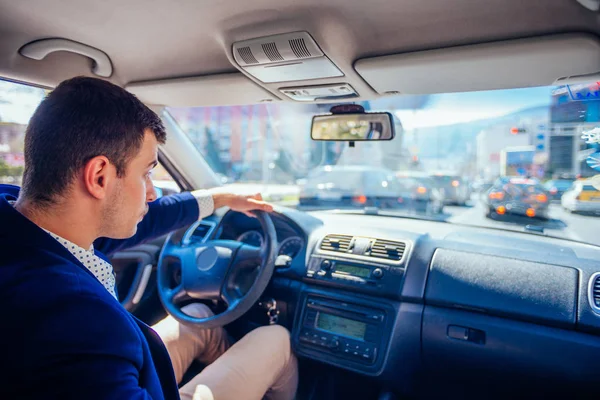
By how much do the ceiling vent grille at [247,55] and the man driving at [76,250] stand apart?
0.79m

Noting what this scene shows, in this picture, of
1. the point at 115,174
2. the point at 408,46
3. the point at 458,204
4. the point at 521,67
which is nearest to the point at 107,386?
the point at 115,174

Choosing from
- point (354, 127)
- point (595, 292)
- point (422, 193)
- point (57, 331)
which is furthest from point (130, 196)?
point (422, 193)

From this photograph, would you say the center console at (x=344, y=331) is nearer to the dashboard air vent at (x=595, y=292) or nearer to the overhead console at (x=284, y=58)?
the dashboard air vent at (x=595, y=292)

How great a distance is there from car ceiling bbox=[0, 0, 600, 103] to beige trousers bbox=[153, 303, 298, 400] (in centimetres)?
155

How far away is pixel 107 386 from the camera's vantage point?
102 cm

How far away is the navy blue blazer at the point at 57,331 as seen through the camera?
3.31ft

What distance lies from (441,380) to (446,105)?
2.12m

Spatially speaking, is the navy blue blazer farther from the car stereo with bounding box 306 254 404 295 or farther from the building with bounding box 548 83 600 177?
the building with bounding box 548 83 600 177

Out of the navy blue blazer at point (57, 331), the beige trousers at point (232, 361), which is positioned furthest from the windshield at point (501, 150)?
the navy blue blazer at point (57, 331)

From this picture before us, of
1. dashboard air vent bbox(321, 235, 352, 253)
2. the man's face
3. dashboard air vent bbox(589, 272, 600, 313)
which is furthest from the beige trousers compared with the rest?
dashboard air vent bbox(589, 272, 600, 313)

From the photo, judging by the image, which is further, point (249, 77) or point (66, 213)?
point (249, 77)

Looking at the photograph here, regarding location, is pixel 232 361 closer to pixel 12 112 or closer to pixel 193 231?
pixel 193 231

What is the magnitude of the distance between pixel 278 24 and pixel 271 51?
19 cm

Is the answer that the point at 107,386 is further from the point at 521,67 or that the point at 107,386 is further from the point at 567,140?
Result: the point at 567,140
